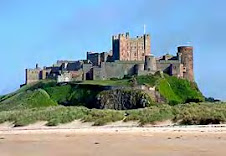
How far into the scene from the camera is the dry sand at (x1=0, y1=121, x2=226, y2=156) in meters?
14.7

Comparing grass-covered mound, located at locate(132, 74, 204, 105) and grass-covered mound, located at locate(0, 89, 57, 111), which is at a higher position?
grass-covered mound, located at locate(132, 74, 204, 105)

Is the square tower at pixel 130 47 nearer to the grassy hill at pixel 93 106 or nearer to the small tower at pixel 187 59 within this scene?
the small tower at pixel 187 59

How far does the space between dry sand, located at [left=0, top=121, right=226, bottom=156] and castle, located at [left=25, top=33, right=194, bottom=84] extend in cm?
3730

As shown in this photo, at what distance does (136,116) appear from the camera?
2619cm

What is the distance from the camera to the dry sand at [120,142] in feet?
48.3

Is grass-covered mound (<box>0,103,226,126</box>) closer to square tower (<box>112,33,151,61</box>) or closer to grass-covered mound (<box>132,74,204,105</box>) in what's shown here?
grass-covered mound (<box>132,74,204,105</box>)

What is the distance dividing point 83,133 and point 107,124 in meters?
3.73

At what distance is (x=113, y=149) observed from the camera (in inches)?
609

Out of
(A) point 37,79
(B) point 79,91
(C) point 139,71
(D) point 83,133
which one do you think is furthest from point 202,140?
(A) point 37,79

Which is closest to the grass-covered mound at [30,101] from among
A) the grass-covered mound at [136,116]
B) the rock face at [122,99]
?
the rock face at [122,99]

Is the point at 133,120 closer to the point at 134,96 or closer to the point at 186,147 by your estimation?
the point at 186,147

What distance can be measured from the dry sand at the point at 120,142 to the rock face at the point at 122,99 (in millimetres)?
25244

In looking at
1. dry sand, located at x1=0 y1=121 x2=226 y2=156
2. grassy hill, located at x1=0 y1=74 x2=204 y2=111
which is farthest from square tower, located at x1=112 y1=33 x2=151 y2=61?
dry sand, located at x1=0 y1=121 x2=226 y2=156

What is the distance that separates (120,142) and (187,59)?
4543 cm
